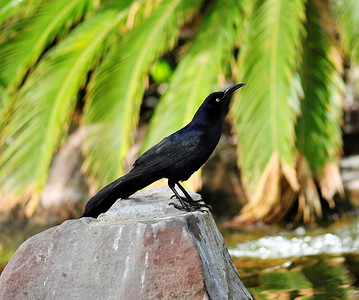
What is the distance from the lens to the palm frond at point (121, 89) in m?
7.18

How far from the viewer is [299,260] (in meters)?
6.17

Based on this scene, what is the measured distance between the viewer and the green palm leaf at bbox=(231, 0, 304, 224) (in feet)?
21.9

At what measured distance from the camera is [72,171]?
28.6ft

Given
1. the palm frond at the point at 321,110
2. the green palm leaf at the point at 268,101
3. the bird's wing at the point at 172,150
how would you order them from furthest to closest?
the palm frond at the point at 321,110 → the green palm leaf at the point at 268,101 → the bird's wing at the point at 172,150

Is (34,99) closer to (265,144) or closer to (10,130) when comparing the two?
(10,130)

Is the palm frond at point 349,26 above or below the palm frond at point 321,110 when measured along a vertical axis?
above

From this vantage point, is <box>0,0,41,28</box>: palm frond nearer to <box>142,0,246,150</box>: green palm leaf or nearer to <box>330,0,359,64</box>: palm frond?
<box>142,0,246,150</box>: green palm leaf

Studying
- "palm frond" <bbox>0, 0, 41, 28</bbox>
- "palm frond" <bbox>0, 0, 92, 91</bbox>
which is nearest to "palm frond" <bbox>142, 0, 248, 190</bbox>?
"palm frond" <bbox>0, 0, 92, 91</bbox>

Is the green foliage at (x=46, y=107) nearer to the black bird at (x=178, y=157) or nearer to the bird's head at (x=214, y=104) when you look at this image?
the black bird at (x=178, y=157)

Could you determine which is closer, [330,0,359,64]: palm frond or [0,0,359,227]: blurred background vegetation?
[0,0,359,227]: blurred background vegetation

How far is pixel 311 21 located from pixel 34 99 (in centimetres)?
292

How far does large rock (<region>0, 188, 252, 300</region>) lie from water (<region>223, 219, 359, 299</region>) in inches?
49.1

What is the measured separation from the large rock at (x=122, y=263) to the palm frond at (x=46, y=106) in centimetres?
327

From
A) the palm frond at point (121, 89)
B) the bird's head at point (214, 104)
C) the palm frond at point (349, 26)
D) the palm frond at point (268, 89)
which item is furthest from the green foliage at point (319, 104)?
the bird's head at point (214, 104)
